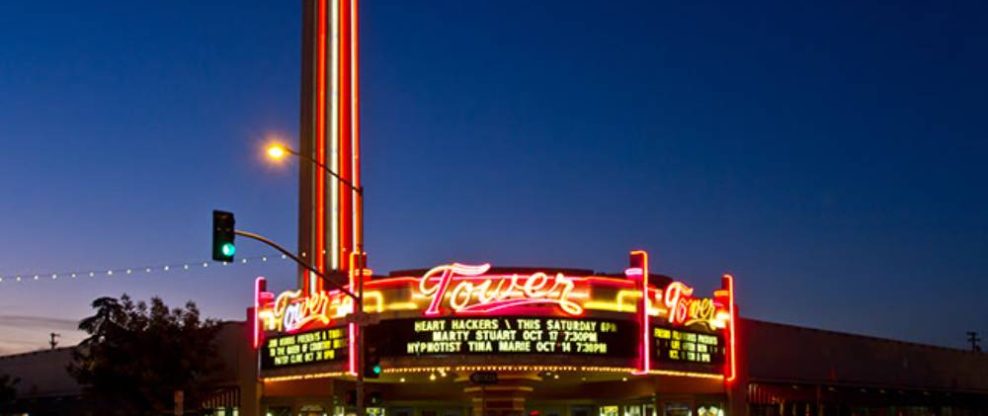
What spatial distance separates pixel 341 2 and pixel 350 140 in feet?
21.5

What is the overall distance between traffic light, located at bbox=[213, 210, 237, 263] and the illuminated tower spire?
2330 cm

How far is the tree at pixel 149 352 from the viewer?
51219 millimetres

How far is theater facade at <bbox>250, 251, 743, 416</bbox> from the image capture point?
139 ft

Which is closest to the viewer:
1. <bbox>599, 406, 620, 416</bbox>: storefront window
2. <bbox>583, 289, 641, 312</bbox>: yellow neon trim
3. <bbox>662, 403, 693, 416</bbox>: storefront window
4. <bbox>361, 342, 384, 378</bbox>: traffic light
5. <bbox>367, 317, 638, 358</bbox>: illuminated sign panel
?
<bbox>361, 342, 384, 378</bbox>: traffic light

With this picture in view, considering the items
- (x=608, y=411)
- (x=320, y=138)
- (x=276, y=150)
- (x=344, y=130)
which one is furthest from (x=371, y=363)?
(x=344, y=130)

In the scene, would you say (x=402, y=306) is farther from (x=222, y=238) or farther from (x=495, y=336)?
(x=222, y=238)

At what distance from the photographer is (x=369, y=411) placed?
175ft

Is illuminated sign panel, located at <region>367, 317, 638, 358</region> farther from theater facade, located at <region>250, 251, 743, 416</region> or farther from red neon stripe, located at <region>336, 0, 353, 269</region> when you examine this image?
red neon stripe, located at <region>336, 0, 353, 269</region>

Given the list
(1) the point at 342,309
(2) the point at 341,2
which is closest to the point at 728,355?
(1) the point at 342,309

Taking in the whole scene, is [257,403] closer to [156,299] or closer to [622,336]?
[156,299]

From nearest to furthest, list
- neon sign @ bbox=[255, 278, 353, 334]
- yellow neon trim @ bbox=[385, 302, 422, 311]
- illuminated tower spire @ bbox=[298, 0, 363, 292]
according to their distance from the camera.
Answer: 1. yellow neon trim @ bbox=[385, 302, 422, 311]
2. neon sign @ bbox=[255, 278, 353, 334]
3. illuminated tower spire @ bbox=[298, 0, 363, 292]

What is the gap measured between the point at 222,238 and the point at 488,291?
15.6 meters

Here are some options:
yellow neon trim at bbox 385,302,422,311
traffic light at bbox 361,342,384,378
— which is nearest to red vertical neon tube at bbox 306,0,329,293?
yellow neon trim at bbox 385,302,422,311

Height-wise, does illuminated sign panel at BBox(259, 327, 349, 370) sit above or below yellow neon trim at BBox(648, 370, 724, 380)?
above
